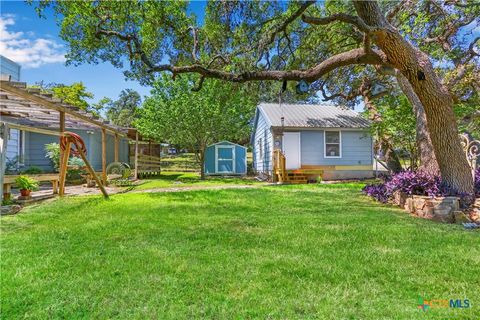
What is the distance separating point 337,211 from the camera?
5.86 m

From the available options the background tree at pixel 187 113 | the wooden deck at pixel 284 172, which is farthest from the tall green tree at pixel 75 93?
the wooden deck at pixel 284 172

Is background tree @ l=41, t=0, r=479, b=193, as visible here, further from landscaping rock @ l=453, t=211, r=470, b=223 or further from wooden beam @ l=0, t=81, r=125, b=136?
wooden beam @ l=0, t=81, r=125, b=136

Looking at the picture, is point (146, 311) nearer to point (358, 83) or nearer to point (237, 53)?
point (237, 53)

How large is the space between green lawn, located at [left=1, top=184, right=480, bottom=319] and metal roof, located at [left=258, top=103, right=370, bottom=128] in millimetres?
9518

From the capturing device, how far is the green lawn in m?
2.09

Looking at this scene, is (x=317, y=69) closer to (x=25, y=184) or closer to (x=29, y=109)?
(x=25, y=184)

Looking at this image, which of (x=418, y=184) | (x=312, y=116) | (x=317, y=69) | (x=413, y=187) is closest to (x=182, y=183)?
(x=312, y=116)

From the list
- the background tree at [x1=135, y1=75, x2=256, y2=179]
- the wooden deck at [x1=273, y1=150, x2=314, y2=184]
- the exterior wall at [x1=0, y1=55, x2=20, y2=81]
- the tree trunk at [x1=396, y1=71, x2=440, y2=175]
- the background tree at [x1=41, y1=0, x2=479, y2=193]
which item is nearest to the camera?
the background tree at [x1=41, y1=0, x2=479, y2=193]

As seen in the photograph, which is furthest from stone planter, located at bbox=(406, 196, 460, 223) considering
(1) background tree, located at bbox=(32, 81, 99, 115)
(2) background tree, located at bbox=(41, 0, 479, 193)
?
(1) background tree, located at bbox=(32, 81, 99, 115)

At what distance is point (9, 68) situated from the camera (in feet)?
38.8

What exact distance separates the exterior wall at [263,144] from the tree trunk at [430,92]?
9035mm

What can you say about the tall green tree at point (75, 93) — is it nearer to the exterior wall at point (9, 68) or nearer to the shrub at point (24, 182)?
the exterior wall at point (9, 68)

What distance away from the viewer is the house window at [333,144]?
48.7 feet

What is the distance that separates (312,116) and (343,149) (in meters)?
2.30
